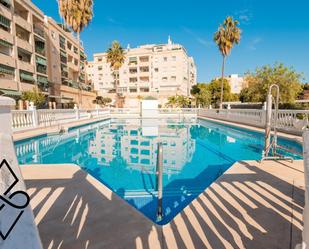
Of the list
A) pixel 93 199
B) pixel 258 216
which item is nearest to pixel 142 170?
pixel 93 199

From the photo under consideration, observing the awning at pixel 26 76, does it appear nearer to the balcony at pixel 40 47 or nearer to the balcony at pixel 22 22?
the balcony at pixel 40 47

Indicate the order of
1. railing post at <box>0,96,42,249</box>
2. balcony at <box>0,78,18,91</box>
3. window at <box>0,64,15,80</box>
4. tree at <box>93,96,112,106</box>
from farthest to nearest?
tree at <box>93,96,112,106</box> → window at <box>0,64,15,80</box> → balcony at <box>0,78,18,91</box> → railing post at <box>0,96,42,249</box>

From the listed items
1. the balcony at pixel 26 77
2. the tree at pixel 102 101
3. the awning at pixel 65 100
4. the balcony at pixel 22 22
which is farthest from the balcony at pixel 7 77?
the tree at pixel 102 101

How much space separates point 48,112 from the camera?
14.9 m

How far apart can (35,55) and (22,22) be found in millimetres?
4998

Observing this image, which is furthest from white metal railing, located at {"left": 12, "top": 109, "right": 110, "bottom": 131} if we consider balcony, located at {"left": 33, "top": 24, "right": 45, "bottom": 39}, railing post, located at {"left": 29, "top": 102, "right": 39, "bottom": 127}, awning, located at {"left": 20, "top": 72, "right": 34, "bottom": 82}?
balcony, located at {"left": 33, "top": 24, "right": 45, "bottom": 39}

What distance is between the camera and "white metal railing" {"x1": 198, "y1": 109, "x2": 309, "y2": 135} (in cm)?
1020

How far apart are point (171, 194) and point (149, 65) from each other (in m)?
62.3

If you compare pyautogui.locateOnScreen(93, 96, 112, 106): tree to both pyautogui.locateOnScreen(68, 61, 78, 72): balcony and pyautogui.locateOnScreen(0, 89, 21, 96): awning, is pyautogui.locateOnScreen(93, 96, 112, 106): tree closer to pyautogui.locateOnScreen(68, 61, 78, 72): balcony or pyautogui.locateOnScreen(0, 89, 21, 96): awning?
pyautogui.locateOnScreen(68, 61, 78, 72): balcony

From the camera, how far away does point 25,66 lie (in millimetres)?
29000

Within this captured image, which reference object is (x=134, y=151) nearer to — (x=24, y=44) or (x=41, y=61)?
(x=24, y=44)

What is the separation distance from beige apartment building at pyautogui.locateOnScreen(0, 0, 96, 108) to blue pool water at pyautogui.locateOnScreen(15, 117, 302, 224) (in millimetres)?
20675

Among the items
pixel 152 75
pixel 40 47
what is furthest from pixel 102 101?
pixel 40 47

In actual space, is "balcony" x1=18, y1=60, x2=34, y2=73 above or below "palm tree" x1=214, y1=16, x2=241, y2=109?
below
